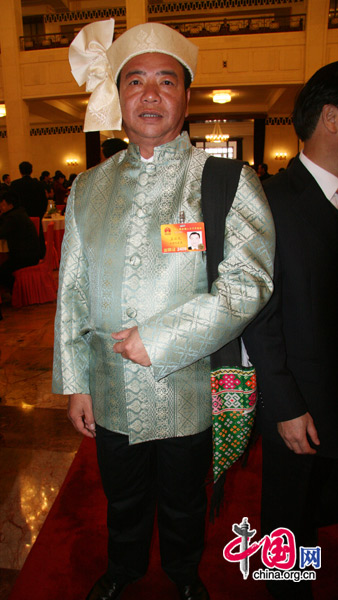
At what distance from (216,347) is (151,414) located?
301mm

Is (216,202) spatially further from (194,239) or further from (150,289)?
(150,289)

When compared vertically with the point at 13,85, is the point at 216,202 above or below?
below

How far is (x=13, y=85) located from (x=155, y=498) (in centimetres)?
1123

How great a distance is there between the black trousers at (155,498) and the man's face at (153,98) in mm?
839

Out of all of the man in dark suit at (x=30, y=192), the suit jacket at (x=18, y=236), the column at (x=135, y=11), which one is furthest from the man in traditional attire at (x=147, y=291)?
the column at (x=135, y=11)

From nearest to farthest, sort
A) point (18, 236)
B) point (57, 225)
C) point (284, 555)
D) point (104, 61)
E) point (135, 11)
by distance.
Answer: point (104, 61), point (284, 555), point (18, 236), point (57, 225), point (135, 11)

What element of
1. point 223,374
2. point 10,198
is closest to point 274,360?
point 223,374

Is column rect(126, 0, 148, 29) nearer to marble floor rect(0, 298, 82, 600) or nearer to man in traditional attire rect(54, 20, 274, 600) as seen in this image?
marble floor rect(0, 298, 82, 600)

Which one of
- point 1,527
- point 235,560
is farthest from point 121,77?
point 1,527

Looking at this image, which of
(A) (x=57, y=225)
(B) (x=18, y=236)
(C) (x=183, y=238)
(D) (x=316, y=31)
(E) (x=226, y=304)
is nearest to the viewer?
(E) (x=226, y=304)

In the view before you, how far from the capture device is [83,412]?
4.13 ft

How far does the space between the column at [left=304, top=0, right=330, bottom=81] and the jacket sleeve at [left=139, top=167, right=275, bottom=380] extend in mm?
9495

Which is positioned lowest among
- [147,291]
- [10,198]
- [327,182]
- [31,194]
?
[147,291]

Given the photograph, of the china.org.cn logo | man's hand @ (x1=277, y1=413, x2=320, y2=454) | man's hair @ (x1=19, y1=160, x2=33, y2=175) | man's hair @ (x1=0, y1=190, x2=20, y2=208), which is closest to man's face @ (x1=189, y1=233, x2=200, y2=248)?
man's hand @ (x1=277, y1=413, x2=320, y2=454)
